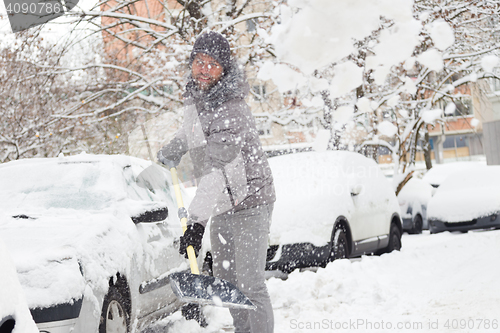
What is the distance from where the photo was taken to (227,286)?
3393 mm

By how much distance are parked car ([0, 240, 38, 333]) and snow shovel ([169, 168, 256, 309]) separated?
4.33 feet

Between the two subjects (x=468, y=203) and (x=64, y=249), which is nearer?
(x=64, y=249)

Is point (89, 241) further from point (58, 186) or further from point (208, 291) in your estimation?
point (58, 186)

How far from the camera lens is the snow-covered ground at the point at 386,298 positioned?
186 inches

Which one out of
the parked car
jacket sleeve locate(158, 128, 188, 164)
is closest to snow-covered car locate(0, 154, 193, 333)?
jacket sleeve locate(158, 128, 188, 164)

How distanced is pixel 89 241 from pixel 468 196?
1015 centimetres

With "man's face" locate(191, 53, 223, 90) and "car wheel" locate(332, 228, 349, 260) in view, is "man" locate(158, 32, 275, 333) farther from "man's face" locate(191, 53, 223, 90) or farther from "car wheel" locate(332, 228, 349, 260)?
"car wheel" locate(332, 228, 349, 260)

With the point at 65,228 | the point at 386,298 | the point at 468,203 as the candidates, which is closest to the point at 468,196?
the point at 468,203

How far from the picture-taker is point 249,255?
3.38m

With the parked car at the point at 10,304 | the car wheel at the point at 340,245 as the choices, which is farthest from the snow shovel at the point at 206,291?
the car wheel at the point at 340,245

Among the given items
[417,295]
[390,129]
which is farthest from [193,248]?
[417,295]

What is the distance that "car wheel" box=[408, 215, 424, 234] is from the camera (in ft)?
47.8

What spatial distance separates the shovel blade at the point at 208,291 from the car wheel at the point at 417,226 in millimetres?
11876

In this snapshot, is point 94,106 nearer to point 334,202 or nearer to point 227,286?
point 334,202
